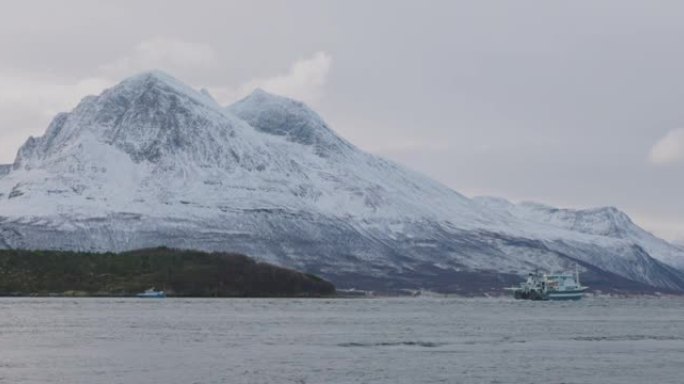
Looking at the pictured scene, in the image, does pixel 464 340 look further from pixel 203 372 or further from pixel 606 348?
pixel 203 372

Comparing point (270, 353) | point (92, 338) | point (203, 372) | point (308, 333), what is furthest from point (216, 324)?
point (203, 372)

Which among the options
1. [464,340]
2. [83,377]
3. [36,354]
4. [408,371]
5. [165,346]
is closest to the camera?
[83,377]

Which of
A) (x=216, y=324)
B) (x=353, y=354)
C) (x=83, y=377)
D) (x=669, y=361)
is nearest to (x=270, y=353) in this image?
(x=353, y=354)

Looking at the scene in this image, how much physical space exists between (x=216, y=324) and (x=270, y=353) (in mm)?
59493

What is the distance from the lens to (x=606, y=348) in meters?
143

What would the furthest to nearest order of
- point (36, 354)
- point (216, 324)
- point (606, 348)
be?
point (216, 324)
point (606, 348)
point (36, 354)

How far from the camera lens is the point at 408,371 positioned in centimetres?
10981

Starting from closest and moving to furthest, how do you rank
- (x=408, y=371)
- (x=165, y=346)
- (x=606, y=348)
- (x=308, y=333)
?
(x=408, y=371)
(x=165, y=346)
(x=606, y=348)
(x=308, y=333)

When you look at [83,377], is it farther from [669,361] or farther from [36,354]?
[669,361]

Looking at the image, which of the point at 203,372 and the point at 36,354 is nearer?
the point at 203,372

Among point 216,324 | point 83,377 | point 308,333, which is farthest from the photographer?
point 216,324

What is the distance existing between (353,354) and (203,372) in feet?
82.9

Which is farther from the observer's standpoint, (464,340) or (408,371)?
(464,340)

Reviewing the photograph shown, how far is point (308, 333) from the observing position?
166 metres
